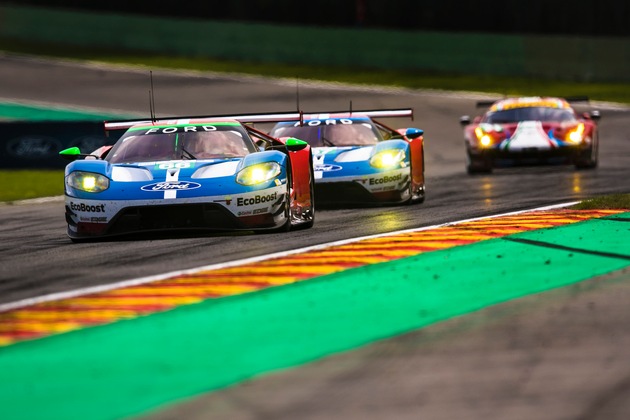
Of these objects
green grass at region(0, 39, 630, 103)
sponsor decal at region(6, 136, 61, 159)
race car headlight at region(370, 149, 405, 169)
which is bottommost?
green grass at region(0, 39, 630, 103)

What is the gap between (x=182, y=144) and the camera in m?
11.2

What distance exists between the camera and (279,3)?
46.2 meters

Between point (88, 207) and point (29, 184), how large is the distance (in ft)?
35.9

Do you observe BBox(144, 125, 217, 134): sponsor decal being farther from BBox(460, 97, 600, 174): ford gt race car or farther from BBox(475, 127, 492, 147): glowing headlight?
BBox(475, 127, 492, 147): glowing headlight

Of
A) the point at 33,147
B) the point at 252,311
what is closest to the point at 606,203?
the point at 252,311

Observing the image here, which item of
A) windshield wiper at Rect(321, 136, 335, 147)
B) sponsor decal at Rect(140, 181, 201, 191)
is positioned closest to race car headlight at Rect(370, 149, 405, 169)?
windshield wiper at Rect(321, 136, 335, 147)

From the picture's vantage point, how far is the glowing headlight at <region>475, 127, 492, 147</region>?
19.5 metres

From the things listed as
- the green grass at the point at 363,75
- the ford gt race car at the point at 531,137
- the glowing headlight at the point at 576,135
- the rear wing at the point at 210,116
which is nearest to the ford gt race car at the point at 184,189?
the rear wing at the point at 210,116

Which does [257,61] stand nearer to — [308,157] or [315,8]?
[315,8]

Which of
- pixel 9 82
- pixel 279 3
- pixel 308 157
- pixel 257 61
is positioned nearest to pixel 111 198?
pixel 308 157

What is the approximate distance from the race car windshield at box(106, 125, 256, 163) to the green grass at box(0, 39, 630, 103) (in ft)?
65.7

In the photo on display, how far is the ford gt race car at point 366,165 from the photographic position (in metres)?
13.6

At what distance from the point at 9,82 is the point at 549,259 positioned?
1244 inches

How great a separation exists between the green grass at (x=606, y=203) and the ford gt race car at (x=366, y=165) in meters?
1.94
